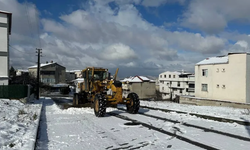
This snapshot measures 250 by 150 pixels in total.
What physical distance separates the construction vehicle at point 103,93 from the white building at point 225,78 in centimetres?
2749

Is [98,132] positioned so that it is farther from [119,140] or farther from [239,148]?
[239,148]

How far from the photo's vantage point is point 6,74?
63.7 feet

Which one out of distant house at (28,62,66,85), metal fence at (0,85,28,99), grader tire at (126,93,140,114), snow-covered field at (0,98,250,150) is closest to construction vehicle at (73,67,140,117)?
grader tire at (126,93,140,114)

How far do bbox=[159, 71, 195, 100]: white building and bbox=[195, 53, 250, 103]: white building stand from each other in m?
20.1

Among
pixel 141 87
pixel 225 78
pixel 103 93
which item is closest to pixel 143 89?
pixel 141 87

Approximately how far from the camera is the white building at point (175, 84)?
61119mm

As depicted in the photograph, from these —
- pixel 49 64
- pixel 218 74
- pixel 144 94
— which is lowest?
pixel 144 94

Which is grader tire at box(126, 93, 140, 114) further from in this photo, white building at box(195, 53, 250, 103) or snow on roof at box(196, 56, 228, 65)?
snow on roof at box(196, 56, 228, 65)

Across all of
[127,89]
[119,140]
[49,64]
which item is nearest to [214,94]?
[127,89]

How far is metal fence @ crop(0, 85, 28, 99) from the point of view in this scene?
1802 cm

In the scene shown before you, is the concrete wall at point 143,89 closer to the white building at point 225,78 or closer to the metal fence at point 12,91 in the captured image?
the white building at point 225,78

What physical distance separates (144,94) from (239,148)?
2401 inches

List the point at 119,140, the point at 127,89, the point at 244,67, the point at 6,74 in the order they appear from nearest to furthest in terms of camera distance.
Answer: the point at 119,140 < the point at 6,74 < the point at 244,67 < the point at 127,89

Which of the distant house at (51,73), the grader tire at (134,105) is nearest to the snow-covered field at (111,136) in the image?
the grader tire at (134,105)
